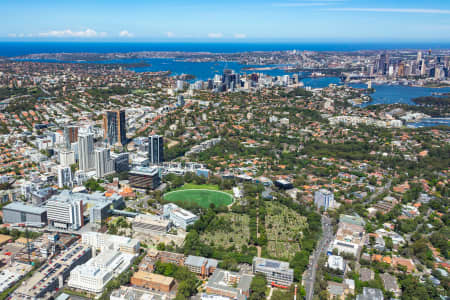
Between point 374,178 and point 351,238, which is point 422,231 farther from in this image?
point 374,178

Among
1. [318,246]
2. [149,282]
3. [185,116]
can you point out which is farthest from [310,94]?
[149,282]

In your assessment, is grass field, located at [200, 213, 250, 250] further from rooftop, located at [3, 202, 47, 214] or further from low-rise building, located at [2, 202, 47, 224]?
rooftop, located at [3, 202, 47, 214]

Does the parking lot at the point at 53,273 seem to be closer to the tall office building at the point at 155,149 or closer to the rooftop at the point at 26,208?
the rooftop at the point at 26,208

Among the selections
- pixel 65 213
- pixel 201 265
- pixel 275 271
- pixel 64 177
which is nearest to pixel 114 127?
pixel 64 177

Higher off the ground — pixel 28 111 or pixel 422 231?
pixel 28 111

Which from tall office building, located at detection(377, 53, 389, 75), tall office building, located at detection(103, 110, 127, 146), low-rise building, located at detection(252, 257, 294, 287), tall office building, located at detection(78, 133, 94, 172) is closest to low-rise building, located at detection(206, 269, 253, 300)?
low-rise building, located at detection(252, 257, 294, 287)

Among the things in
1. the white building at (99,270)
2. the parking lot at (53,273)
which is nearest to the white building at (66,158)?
the parking lot at (53,273)
